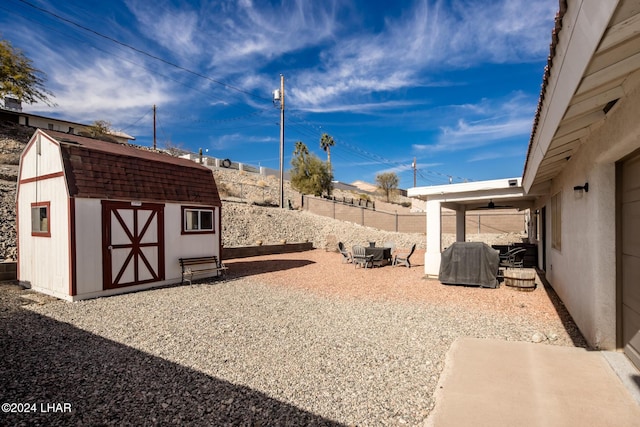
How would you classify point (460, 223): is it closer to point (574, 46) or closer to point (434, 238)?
point (434, 238)

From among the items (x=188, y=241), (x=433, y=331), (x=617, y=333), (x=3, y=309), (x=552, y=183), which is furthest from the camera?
(x=188, y=241)

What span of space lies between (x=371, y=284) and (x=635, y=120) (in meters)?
8.01

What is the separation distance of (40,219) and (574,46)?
39.4 ft

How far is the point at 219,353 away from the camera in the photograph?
4828 mm

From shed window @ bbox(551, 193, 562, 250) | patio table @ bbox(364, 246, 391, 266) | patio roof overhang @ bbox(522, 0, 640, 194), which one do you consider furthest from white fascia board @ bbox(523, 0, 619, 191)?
patio table @ bbox(364, 246, 391, 266)

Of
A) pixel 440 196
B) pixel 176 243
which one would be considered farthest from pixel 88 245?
pixel 440 196

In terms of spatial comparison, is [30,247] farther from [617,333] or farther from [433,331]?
[617,333]

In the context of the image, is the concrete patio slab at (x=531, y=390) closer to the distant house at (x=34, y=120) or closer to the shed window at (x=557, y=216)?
the shed window at (x=557, y=216)

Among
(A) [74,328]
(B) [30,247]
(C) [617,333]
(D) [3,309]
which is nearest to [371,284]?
(C) [617,333]

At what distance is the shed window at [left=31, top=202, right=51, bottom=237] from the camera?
8.92 meters

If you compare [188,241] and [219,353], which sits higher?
[188,241]

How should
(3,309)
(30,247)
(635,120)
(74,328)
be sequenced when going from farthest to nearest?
(30,247) → (3,309) → (74,328) → (635,120)

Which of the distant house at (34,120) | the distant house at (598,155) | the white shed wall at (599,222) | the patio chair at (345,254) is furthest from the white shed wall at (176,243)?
the distant house at (34,120)

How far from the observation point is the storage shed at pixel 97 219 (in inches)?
330
